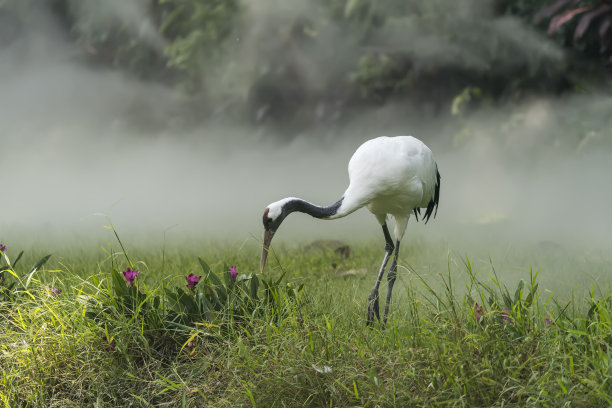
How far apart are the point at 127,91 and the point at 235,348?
10235mm

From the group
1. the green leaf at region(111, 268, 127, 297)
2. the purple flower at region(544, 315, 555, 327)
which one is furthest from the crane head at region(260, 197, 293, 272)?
the purple flower at region(544, 315, 555, 327)

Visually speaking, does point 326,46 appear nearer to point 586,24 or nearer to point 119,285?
point 586,24

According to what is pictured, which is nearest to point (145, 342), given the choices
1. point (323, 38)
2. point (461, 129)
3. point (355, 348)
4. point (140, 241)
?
point (355, 348)

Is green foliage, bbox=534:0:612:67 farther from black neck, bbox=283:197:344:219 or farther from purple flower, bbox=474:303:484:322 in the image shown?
purple flower, bbox=474:303:484:322

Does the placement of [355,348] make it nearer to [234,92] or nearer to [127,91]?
[234,92]

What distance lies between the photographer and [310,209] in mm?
3754

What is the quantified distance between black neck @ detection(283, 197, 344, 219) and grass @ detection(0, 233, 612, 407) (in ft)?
1.53

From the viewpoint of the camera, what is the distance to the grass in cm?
251

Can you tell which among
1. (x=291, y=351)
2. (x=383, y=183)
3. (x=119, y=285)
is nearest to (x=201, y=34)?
(x=383, y=183)

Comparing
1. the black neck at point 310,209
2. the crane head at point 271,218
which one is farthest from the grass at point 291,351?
the black neck at point 310,209

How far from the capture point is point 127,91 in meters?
12.4

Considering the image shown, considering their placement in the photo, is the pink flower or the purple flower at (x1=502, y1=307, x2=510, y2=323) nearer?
the purple flower at (x1=502, y1=307, x2=510, y2=323)

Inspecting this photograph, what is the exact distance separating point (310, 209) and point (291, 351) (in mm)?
1118

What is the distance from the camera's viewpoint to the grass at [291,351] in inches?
98.7
